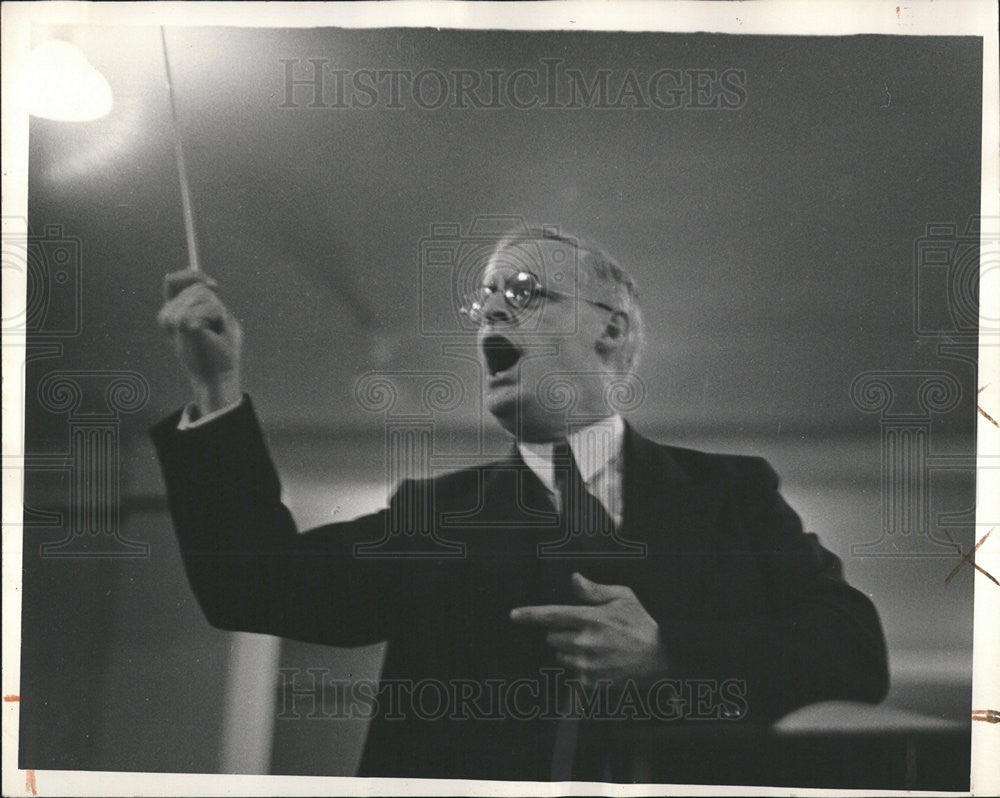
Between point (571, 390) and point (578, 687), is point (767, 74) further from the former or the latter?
point (578, 687)

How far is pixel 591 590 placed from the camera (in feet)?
3.91

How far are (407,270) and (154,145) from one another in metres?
0.44

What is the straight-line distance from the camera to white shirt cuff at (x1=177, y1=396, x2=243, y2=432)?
121cm

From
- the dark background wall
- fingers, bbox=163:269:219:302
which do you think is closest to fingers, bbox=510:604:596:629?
the dark background wall

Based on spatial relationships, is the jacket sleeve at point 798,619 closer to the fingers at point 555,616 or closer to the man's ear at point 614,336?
the fingers at point 555,616

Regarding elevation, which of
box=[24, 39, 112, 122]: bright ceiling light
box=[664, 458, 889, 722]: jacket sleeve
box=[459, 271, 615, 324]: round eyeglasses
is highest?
box=[24, 39, 112, 122]: bright ceiling light

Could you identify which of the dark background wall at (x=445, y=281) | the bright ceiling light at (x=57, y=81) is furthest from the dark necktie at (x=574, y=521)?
the bright ceiling light at (x=57, y=81)

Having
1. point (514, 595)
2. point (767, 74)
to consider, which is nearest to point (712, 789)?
point (514, 595)

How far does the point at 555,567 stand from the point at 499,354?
33 centimetres

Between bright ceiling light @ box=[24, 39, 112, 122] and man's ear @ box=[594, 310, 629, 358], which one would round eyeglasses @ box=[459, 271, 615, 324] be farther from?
bright ceiling light @ box=[24, 39, 112, 122]

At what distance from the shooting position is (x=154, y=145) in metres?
1.22

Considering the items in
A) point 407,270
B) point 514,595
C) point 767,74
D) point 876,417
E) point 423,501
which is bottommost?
point 514,595

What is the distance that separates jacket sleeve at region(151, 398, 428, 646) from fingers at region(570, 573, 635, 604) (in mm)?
260

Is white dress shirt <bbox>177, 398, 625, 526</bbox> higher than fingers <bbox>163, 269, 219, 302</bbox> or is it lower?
lower
